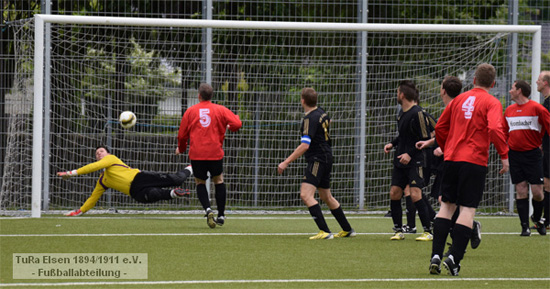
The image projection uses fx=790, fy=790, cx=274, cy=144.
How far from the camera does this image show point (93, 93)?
13.2m

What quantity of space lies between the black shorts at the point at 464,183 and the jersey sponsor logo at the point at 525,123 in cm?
362

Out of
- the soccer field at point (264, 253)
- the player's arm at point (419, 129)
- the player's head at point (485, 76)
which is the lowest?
the soccer field at point (264, 253)

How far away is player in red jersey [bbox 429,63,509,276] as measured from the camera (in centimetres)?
637

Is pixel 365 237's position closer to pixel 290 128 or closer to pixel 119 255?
pixel 119 255

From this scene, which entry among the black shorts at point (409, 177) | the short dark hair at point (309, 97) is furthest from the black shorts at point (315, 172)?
the black shorts at point (409, 177)

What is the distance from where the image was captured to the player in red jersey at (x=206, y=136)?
10344mm

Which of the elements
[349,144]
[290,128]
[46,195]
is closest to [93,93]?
[46,195]

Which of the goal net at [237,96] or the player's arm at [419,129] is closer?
the player's arm at [419,129]

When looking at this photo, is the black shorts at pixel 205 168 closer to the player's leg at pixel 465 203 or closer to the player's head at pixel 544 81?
the player's head at pixel 544 81

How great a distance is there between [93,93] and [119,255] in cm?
619

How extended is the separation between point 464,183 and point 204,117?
471cm

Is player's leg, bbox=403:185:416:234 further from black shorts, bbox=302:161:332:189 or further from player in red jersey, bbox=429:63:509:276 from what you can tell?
player in red jersey, bbox=429:63:509:276

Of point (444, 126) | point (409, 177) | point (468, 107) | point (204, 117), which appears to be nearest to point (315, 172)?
point (409, 177)

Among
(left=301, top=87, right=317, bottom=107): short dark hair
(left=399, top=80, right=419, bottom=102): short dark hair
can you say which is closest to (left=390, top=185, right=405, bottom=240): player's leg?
(left=399, top=80, right=419, bottom=102): short dark hair
